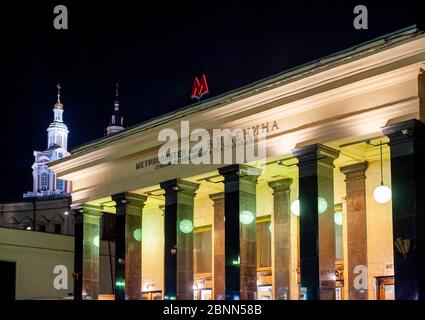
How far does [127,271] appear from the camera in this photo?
103 feet

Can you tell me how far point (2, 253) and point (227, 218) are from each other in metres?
17.1

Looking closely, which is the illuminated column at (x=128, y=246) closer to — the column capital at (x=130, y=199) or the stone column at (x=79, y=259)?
the column capital at (x=130, y=199)

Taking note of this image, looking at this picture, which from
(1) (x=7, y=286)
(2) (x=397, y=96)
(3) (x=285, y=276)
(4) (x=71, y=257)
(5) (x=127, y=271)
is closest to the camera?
(2) (x=397, y=96)

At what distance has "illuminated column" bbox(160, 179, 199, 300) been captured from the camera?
2897 centimetres

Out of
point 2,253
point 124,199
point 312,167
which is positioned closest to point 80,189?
point 124,199

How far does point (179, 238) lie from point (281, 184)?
461cm

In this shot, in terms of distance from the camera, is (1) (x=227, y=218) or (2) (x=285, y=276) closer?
(1) (x=227, y=218)

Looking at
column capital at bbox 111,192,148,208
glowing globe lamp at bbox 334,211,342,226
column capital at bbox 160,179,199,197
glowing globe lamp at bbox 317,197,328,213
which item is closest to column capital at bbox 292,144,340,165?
glowing globe lamp at bbox 317,197,328,213

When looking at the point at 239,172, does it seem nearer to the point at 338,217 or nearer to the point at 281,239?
the point at 281,239

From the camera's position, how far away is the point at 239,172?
2648cm
